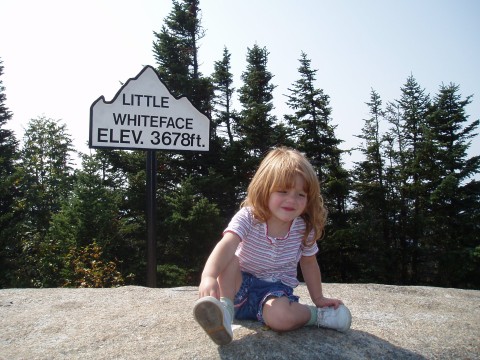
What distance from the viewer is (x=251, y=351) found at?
1.69 m

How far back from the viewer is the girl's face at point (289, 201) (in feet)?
6.28

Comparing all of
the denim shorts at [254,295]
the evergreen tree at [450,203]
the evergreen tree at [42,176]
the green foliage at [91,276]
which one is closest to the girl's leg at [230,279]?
the denim shorts at [254,295]

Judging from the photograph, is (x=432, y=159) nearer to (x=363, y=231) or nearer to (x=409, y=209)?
(x=409, y=209)

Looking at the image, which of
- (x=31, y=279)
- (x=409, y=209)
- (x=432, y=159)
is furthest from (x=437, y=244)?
(x=31, y=279)

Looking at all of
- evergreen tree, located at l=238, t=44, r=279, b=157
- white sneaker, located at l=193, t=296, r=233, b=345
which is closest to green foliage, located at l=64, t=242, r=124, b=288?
white sneaker, located at l=193, t=296, r=233, b=345

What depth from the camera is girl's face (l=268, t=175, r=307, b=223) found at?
191cm

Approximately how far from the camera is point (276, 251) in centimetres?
204

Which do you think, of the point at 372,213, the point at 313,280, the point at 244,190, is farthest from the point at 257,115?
the point at 313,280

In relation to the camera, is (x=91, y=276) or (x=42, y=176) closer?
(x=91, y=276)

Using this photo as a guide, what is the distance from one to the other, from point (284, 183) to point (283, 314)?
61cm

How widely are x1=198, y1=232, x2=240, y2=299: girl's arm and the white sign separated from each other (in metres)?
2.42

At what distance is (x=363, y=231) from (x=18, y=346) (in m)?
15.2

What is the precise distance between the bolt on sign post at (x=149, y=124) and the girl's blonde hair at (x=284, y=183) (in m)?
2.25

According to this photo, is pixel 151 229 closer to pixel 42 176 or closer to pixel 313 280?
pixel 313 280
